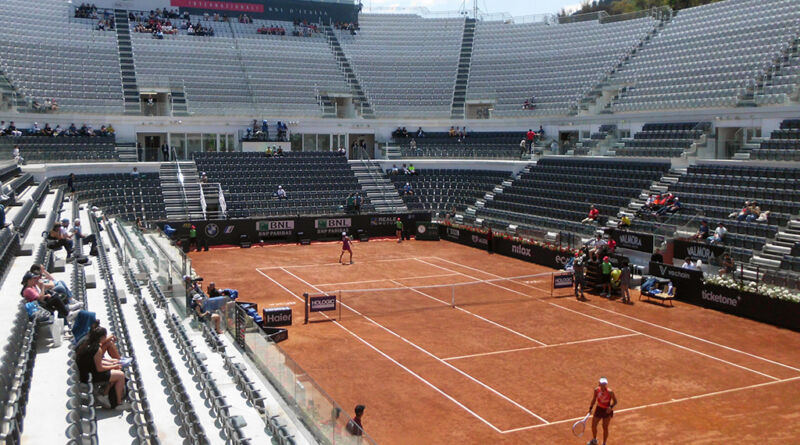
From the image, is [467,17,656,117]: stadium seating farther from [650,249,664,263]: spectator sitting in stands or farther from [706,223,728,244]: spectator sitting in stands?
[650,249,664,263]: spectator sitting in stands

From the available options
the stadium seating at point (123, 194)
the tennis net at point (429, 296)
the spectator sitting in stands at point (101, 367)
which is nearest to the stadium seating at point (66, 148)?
the stadium seating at point (123, 194)

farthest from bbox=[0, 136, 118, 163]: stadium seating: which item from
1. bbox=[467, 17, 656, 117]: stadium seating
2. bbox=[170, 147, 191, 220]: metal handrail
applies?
bbox=[467, 17, 656, 117]: stadium seating

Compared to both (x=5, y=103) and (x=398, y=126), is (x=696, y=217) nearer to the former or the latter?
(x=398, y=126)

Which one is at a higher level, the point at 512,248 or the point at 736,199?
the point at 736,199

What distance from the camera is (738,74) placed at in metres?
42.8

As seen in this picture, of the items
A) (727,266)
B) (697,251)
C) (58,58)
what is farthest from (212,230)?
(727,266)

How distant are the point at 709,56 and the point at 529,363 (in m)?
34.0

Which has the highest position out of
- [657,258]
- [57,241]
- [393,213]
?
[57,241]

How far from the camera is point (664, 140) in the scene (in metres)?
42.0

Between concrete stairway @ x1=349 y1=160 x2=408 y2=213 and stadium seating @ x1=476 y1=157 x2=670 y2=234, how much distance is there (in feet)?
19.9

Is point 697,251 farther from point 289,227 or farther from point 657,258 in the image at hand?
point 289,227

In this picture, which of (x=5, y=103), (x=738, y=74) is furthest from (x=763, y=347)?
(x=5, y=103)

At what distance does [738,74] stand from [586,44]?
1640cm

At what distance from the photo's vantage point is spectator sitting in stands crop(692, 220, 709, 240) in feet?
102
